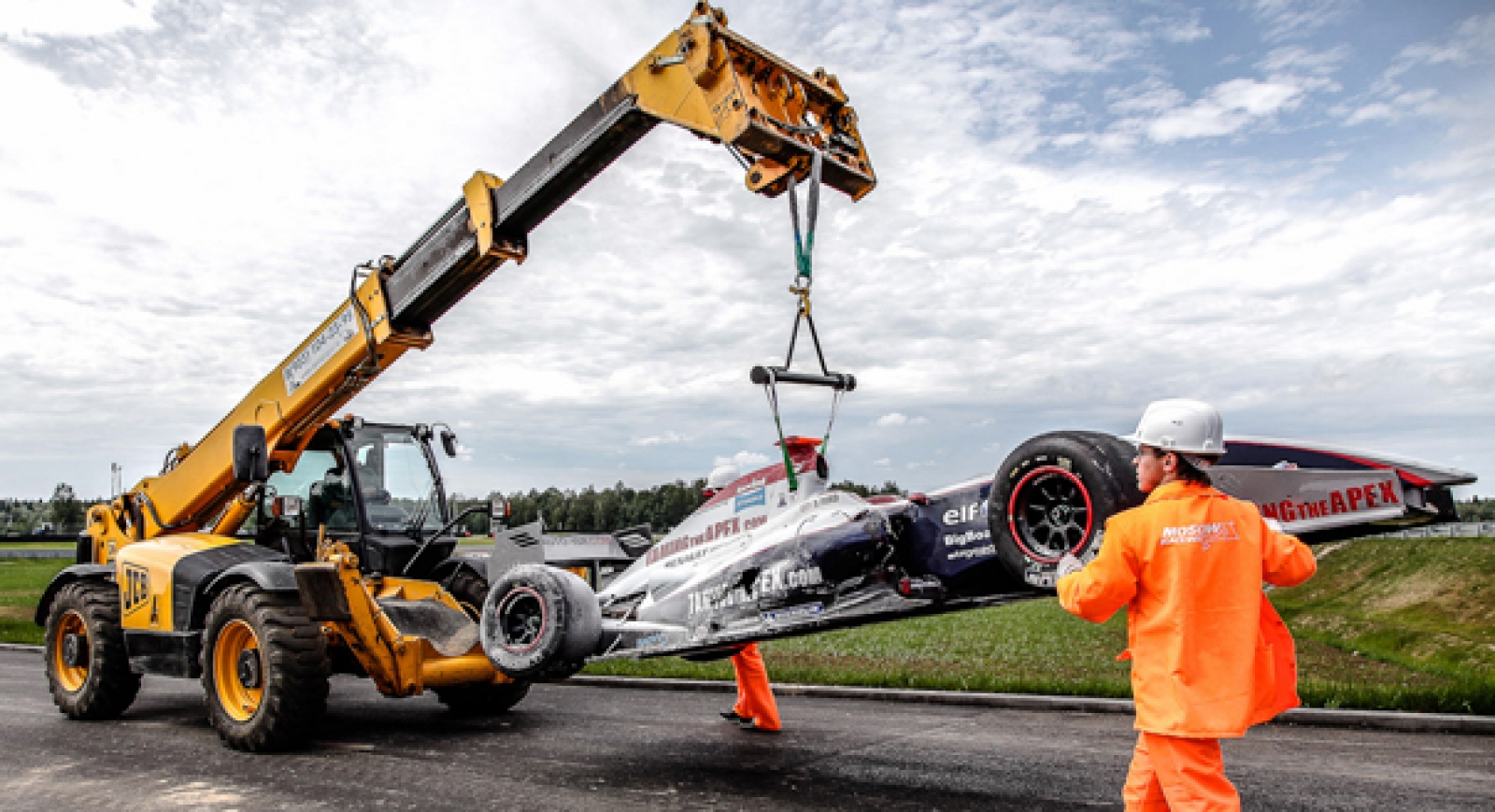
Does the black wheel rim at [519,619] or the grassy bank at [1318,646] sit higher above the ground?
the black wheel rim at [519,619]

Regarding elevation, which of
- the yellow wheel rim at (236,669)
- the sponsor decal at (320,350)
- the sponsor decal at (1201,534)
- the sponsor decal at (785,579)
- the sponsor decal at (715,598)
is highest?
the sponsor decal at (320,350)

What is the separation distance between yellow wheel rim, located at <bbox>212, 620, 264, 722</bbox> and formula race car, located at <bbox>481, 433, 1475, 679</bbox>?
7.78 ft

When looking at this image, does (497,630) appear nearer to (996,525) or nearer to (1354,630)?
(996,525)

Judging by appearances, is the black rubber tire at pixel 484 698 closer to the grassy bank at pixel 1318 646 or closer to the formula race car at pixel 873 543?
the formula race car at pixel 873 543

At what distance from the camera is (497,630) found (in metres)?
7.06

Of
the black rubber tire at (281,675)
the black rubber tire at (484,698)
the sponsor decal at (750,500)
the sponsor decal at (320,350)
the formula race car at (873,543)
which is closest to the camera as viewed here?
the formula race car at (873,543)

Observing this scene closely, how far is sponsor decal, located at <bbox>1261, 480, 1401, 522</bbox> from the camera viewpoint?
4.82 m

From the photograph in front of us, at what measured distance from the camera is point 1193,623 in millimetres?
4191

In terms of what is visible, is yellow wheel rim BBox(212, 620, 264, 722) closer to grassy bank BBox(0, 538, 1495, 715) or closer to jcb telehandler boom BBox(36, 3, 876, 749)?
jcb telehandler boom BBox(36, 3, 876, 749)

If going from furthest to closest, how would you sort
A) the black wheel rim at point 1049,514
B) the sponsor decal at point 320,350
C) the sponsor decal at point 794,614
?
the sponsor decal at point 320,350, the sponsor decal at point 794,614, the black wheel rim at point 1049,514

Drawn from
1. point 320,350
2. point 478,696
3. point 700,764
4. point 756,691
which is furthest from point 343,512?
point 700,764

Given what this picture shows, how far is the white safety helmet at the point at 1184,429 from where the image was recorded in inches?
176

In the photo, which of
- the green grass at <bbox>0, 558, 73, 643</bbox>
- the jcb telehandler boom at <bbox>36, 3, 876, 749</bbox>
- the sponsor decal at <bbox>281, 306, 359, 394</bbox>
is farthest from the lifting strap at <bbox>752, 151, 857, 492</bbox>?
the green grass at <bbox>0, 558, 73, 643</bbox>

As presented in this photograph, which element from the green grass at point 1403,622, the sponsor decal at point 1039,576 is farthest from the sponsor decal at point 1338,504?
the green grass at point 1403,622
